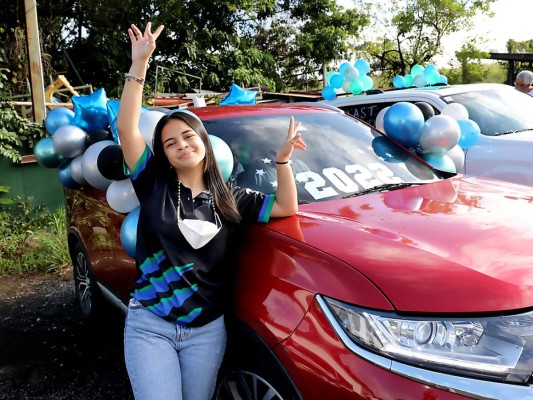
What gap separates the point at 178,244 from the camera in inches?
85.3

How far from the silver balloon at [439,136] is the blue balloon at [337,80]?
380cm

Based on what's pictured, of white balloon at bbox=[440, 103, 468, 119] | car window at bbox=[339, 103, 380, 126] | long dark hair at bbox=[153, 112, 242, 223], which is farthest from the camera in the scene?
car window at bbox=[339, 103, 380, 126]

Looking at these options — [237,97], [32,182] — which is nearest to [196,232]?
[237,97]

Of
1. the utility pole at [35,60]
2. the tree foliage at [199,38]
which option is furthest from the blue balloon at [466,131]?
the tree foliage at [199,38]

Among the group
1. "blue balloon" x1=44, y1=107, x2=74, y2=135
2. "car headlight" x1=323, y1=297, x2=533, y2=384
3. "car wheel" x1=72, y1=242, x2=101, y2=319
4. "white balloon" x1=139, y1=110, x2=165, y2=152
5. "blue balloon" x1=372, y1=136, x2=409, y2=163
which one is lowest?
"car wheel" x1=72, y1=242, x2=101, y2=319

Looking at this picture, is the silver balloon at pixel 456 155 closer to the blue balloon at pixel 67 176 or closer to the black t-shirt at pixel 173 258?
the black t-shirt at pixel 173 258

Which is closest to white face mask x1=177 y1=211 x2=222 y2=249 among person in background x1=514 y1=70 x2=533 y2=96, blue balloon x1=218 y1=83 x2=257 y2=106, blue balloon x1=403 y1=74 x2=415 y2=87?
blue balloon x1=218 y1=83 x2=257 y2=106

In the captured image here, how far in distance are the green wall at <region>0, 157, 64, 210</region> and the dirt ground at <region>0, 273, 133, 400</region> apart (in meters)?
2.24

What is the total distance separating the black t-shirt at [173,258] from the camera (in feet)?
7.07

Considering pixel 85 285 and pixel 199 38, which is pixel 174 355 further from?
pixel 199 38

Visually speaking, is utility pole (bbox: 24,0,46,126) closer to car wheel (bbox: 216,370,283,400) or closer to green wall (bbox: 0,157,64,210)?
green wall (bbox: 0,157,64,210)

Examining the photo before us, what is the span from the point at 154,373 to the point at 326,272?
0.79 m

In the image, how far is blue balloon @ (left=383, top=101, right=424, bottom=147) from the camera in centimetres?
378

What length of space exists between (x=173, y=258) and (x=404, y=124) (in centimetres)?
224
